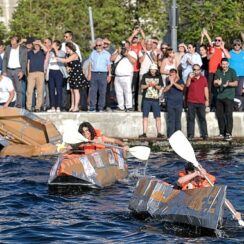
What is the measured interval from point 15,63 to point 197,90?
4.75 meters

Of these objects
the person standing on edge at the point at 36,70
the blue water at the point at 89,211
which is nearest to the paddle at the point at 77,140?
the blue water at the point at 89,211

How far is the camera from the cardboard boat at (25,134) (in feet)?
78.2

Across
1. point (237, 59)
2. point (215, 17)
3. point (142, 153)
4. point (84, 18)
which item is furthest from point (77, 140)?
point (84, 18)

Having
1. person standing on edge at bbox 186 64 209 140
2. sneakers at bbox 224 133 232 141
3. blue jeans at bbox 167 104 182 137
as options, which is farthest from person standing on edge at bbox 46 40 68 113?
sneakers at bbox 224 133 232 141

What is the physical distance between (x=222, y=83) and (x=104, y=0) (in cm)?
2027

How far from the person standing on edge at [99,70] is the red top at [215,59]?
2592 millimetres

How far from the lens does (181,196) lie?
1509cm

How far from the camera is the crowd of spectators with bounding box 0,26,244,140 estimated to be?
24469 mm

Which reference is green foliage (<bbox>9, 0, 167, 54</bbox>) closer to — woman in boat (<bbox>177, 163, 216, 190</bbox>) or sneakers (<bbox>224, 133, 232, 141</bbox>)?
sneakers (<bbox>224, 133, 232, 141</bbox>)

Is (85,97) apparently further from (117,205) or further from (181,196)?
(181,196)

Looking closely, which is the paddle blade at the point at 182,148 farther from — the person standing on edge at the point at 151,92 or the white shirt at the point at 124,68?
Answer: the white shirt at the point at 124,68

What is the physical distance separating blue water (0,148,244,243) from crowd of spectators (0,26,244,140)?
7.25 ft

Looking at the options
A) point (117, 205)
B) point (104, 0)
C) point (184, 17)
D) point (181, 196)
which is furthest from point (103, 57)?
point (104, 0)

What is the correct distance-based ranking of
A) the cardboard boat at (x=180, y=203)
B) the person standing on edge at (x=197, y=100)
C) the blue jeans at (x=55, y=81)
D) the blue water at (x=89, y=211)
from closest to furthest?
the cardboard boat at (x=180, y=203), the blue water at (x=89, y=211), the person standing on edge at (x=197, y=100), the blue jeans at (x=55, y=81)
